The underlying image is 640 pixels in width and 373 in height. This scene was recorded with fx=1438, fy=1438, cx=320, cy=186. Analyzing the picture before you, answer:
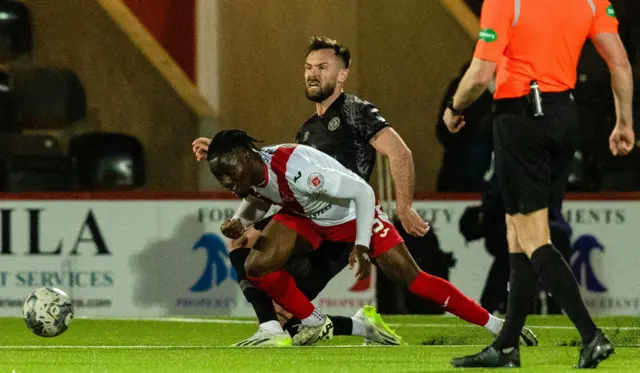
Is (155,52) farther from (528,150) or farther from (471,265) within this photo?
(528,150)

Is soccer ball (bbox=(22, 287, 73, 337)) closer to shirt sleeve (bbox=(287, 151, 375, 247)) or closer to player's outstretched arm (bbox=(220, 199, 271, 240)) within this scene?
player's outstretched arm (bbox=(220, 199, 271, 240))

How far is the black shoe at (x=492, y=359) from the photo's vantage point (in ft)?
18.4

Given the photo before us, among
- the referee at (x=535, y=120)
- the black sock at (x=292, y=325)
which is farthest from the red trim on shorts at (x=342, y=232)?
the referee at (x=535, y=120)

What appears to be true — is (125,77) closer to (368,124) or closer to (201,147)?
(368,124)

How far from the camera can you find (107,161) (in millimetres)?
12031

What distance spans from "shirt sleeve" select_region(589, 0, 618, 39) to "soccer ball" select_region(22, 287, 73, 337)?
10.5ft

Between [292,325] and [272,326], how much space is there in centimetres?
27

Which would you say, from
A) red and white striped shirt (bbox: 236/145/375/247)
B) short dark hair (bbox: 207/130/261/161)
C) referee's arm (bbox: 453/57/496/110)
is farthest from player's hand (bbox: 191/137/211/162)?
referee's arm (bbox: 453/57/496/110)

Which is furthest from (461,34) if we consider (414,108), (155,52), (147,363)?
(147,363)

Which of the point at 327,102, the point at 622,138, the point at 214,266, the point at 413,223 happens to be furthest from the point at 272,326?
the point at 214,266

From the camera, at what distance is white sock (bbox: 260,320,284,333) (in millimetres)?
7289

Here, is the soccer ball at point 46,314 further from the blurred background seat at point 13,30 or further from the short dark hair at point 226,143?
the blurred background seat at point 13,30

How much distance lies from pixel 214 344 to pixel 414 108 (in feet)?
18.5

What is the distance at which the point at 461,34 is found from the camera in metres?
13.5
